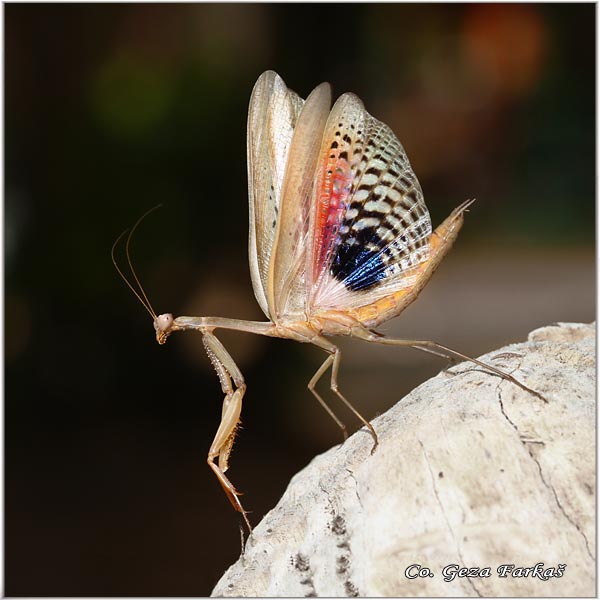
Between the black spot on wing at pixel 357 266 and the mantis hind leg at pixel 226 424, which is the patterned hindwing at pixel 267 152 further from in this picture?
the mantis hind leg at pixel 226 424

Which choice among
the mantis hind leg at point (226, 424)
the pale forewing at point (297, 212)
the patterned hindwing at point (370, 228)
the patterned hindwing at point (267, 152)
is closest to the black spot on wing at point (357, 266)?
the patterned hindwing at point (370, 228)

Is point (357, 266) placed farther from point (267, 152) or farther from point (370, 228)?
point (267, 152)

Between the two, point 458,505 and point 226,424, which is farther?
point 226,424

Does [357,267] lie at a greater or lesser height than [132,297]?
greater

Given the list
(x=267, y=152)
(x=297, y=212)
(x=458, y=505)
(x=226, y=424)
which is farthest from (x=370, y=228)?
(x=458, y=505)

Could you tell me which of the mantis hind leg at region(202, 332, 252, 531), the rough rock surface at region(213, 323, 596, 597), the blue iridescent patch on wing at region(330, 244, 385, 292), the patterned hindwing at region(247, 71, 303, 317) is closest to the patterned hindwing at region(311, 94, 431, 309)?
the blue iridescent patch on wing at region(330, 244, 385, 292)

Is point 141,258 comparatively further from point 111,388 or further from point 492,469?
point 492,469

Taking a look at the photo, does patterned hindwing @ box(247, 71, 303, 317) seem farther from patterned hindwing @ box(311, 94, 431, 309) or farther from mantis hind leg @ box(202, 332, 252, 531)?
mantis hind leg @ box(202, 332, 252, 531)

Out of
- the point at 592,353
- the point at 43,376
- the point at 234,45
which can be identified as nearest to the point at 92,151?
the point at 234,45
